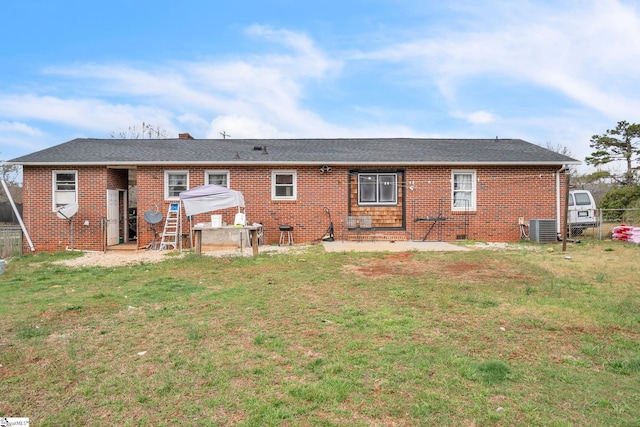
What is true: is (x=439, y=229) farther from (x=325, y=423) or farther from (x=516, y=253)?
(x=325, y=423)

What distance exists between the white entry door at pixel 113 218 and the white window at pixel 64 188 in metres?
1.06

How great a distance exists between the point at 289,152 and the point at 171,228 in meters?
5.07

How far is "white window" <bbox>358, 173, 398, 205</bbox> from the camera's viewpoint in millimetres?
15164

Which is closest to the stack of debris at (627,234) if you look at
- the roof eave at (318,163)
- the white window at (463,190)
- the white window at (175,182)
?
the roof eave at (318,163)

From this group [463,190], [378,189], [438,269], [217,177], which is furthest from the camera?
[378,189]

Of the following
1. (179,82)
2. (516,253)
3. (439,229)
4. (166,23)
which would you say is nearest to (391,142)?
(439,229)

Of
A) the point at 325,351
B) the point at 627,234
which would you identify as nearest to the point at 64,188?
the point at 325,351

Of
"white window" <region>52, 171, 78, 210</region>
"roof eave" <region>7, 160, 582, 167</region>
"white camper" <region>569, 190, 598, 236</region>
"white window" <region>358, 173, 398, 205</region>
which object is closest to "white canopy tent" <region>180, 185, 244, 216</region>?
"roof eave" <region>7, 160, 582, 167</region>

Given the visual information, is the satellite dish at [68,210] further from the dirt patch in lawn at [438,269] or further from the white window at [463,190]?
the white window at [463,190]

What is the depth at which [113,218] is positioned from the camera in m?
14.8

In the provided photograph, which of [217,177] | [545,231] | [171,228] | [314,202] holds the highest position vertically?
[217,177]

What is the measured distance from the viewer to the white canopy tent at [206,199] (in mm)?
11836

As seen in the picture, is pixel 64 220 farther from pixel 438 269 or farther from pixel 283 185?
pixel 438 269

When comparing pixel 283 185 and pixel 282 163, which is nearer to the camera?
pixel 282 163
